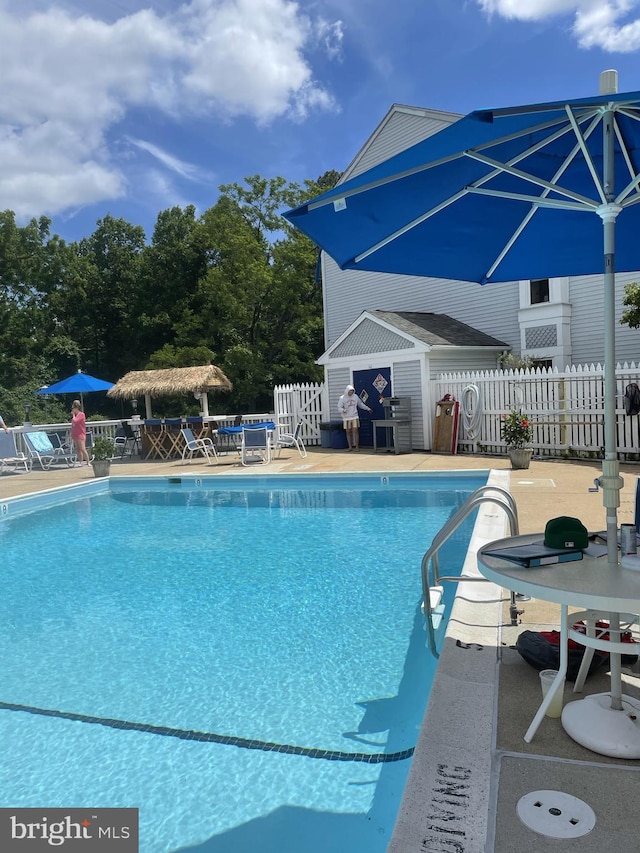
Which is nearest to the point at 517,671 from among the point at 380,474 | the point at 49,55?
the point at 380,474

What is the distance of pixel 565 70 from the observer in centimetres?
1192

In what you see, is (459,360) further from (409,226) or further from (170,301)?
(170,301)

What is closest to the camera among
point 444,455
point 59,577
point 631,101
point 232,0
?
point 631,101

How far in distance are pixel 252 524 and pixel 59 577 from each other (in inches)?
112

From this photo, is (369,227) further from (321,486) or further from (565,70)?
(565,70)

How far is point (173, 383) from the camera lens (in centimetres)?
1727

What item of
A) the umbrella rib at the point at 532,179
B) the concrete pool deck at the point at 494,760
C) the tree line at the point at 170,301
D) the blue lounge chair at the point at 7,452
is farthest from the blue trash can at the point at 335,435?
the umbrella rib at the point at 532,179

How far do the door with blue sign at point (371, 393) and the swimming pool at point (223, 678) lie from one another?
709 cm

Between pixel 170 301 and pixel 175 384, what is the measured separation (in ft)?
52.9

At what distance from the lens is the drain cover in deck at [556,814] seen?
1830 millimetres

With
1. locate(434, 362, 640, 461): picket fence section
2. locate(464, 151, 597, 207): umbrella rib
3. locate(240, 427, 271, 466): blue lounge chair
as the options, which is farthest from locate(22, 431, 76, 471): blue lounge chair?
locate(464, 151, 597, 207): umbrella rib

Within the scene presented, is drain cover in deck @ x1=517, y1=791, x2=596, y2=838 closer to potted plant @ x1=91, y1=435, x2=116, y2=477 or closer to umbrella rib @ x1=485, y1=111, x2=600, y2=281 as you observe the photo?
umbrella rib @ x1=485, y1=111, x2=600, y2=281

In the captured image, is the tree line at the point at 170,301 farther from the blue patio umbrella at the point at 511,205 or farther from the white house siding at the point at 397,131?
the blue patio umbrella at the point at 511,205

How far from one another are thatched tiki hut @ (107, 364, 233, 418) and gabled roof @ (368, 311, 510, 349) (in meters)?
5.02
